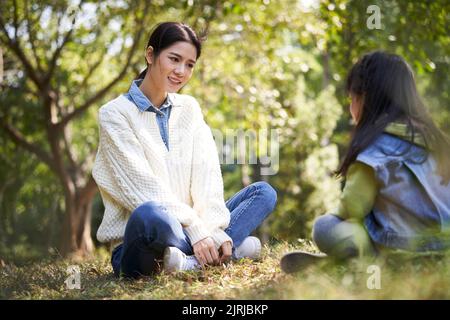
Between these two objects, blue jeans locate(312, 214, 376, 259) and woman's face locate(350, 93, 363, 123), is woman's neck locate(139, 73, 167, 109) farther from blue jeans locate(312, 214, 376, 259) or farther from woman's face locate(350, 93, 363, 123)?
blue jeans locate(312, 214, 376, 259)

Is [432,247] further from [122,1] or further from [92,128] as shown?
[92,128]

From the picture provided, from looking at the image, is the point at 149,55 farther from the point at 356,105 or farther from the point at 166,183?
the point at 356,105

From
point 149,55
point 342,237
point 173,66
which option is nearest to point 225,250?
point 342,237

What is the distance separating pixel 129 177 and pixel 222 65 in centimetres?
810

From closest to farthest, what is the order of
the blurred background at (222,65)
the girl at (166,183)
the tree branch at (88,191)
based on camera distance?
the girl at (166,183) → the blurred background at (222,65) → the tree branch at (88,191)

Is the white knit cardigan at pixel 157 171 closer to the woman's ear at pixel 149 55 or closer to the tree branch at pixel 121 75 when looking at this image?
the woman's ear at pixel 149 55

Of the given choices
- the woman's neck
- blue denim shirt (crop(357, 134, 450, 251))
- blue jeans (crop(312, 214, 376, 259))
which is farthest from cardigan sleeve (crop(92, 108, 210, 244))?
blue denim shirt (crop(357, 134, 450, 251))

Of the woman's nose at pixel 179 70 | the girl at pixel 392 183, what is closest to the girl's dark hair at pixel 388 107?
the girl at pixel 392 183

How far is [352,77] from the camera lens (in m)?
3.00

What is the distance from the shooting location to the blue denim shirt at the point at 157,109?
12.3 ft

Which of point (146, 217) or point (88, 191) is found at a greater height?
point (146, 217)

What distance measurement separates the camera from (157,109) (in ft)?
12.4
